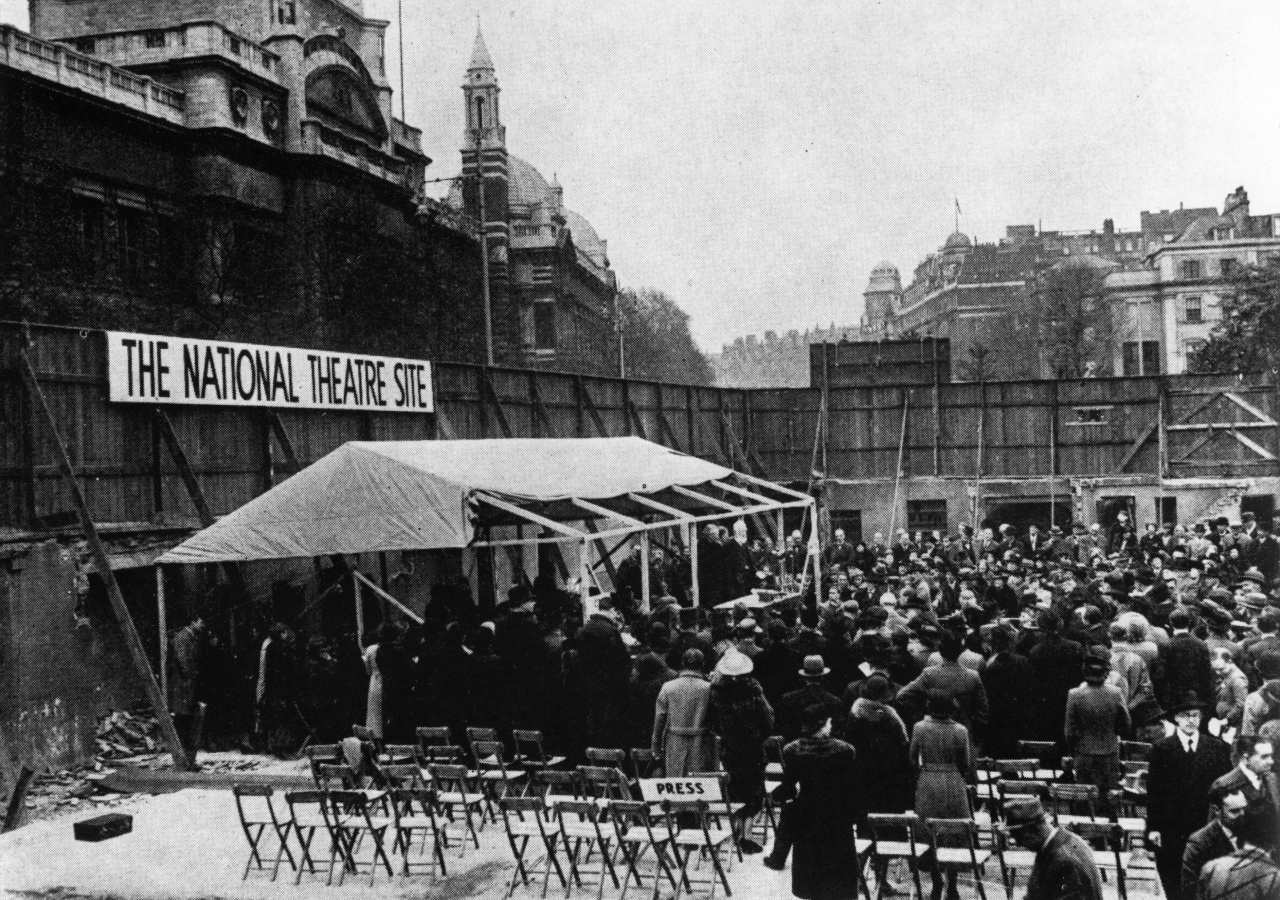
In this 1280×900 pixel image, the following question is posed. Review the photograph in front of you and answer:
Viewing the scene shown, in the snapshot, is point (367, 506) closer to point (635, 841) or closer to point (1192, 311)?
point (635, 841)

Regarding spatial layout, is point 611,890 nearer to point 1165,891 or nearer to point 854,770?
point 854,770

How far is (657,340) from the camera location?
8838cm

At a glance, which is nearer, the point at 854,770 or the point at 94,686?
the point at 854,770

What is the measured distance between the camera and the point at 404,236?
1582 inches

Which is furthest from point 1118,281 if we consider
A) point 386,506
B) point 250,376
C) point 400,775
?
point 400,775

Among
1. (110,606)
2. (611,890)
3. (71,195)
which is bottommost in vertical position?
(611,890)

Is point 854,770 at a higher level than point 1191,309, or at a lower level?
lower

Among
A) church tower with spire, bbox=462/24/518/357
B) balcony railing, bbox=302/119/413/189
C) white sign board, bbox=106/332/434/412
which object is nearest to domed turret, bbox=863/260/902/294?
church tower with spire, bbox=462/24/518/357

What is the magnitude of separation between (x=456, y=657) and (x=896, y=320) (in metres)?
122

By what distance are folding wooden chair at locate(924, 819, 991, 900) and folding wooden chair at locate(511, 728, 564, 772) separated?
12.4 feet

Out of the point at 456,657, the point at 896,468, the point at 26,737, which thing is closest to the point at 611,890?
the point at 456,657

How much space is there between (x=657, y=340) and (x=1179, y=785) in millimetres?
82021

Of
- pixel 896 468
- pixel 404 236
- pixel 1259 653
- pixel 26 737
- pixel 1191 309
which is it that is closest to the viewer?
pixel 1259 653

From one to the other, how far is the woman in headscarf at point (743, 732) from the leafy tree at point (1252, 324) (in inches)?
1566
